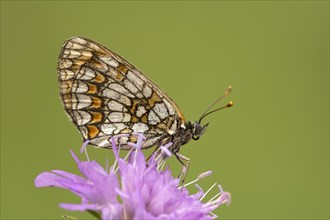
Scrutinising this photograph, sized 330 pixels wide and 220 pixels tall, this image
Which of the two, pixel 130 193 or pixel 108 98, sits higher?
pixel 108 98

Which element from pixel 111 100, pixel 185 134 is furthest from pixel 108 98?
pixel 185 134

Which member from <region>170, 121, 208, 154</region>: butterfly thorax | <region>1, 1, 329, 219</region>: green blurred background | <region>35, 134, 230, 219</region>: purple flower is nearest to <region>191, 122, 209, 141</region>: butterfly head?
<region>170, 121, 208, 154</region>: butterfly thorax

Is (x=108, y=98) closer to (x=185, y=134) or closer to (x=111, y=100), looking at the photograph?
(x=111, y=100)

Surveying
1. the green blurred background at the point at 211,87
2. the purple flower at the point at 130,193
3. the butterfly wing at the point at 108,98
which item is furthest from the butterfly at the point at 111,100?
the green blurred background at the point at 211,87

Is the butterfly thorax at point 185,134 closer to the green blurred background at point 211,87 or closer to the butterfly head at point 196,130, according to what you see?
the butterfly head at point 196,130

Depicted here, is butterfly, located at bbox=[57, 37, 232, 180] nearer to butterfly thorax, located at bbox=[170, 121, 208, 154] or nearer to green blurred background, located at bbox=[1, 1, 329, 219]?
butterfly thorax, located at bbox=[170, 121, 208, 154]

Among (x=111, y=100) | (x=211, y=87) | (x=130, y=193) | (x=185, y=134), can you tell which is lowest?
A: (x=130, y=193)
